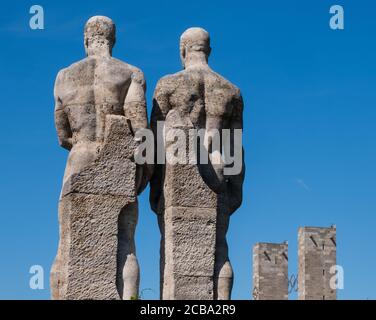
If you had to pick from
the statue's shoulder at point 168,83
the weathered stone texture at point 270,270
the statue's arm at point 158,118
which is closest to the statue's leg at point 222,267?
the statue's arm at point 158,118

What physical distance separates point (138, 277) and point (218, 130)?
8.67ft

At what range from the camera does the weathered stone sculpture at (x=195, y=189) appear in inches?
813

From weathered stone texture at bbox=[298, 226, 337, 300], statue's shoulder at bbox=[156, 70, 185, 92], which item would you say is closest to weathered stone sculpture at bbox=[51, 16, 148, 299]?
statue's shoulder at bbox=[156, 70, 185, 92]

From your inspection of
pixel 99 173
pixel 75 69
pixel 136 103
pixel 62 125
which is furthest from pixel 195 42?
pixel 99 173

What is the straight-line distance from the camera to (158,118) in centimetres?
2128

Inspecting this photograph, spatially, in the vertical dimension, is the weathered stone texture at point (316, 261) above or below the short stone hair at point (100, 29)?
above

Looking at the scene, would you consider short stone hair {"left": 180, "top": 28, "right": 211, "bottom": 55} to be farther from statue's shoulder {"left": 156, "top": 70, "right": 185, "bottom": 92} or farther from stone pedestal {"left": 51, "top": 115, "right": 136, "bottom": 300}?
stone pedestal {"left": 51, "top": 115, "right": 136, "bottom": 300}

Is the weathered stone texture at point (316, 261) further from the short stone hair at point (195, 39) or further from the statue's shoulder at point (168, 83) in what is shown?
the statue's shoulder at point (168, 83)

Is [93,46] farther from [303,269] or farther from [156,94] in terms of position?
[303,269]

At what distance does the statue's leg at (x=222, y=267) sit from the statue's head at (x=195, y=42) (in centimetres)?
250

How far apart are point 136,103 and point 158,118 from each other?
0.57 meters
